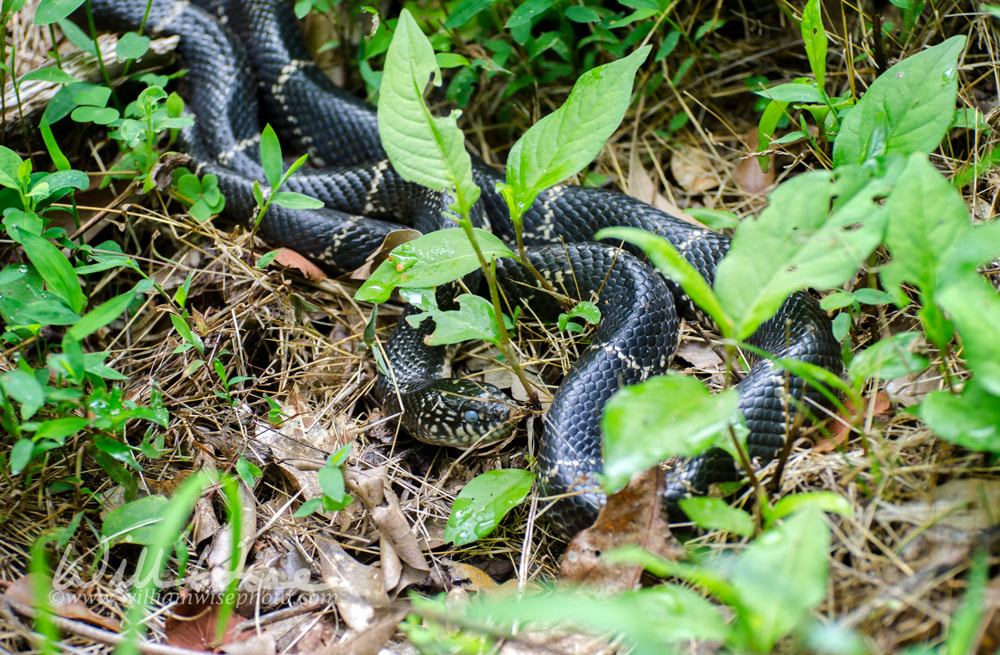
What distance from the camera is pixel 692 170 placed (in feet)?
14.1

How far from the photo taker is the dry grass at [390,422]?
2.10m

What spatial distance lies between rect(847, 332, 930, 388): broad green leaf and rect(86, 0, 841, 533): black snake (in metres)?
0.30

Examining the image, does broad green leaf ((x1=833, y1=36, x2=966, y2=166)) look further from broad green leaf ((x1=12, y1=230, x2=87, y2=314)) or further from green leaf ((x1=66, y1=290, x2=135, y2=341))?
broad green leaf ((x1=12, y1=230, x2=87, y2=314))

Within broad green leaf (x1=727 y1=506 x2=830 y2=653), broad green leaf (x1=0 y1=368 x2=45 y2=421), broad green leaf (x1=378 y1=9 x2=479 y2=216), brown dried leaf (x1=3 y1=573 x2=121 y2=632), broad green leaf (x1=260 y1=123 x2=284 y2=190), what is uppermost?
broad green leaf (x1=378 y1=9 x2=479 y2=216)

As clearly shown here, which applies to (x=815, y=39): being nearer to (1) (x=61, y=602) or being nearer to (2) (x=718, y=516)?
(2) (x=718, y=516)

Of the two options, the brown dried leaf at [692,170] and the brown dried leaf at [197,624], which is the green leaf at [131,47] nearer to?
the brown dried leaf at [197,624]

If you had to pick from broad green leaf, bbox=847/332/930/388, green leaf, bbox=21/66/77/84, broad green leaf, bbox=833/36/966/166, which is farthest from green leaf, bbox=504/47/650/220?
green leaf, bbox=21/66/77/84

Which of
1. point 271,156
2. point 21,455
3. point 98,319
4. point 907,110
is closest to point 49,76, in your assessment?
point 271,156

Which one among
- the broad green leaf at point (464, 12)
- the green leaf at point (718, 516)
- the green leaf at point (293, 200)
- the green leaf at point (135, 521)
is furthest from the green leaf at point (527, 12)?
the green leaf at point (135, 521)

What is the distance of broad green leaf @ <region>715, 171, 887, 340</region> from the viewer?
1.82 m

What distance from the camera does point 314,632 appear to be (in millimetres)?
2525

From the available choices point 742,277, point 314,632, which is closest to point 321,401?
point 314,632

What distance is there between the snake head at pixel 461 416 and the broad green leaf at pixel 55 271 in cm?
155

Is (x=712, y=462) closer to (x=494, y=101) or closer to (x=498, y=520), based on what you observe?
(x=498, y=520)
